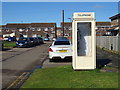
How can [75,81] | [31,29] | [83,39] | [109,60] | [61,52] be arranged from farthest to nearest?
1. [31,29]
2. [109,60]
3. [61,52]
4. [83,39]
5. [75,81]

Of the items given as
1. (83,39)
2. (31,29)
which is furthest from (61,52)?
(31,29)

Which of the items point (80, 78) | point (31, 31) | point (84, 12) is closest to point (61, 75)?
point (80, 78)

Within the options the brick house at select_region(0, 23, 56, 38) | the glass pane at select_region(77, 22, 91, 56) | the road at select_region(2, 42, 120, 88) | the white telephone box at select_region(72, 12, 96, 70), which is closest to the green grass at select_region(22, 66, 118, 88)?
the white telephone box at select_region(72, 12, 96, 70)

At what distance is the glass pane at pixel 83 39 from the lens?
11.4m

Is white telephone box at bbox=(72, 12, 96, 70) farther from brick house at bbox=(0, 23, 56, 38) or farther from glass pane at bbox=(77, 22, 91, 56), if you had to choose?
brick house at bbox=(0, 23, 56, 38)

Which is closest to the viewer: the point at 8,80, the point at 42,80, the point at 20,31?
the point at 42,80

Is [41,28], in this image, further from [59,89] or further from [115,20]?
[59,89]

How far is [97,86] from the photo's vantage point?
7.82 meters

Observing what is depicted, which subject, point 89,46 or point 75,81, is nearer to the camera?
point 75,81

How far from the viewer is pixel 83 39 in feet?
37.7

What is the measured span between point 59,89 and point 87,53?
4262 millimetres

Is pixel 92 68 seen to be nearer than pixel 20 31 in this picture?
Yes

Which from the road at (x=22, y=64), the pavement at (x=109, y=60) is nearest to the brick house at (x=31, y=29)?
the pavement at (x=109, y=60)

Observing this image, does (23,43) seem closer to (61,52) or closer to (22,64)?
Result: (61,52)
